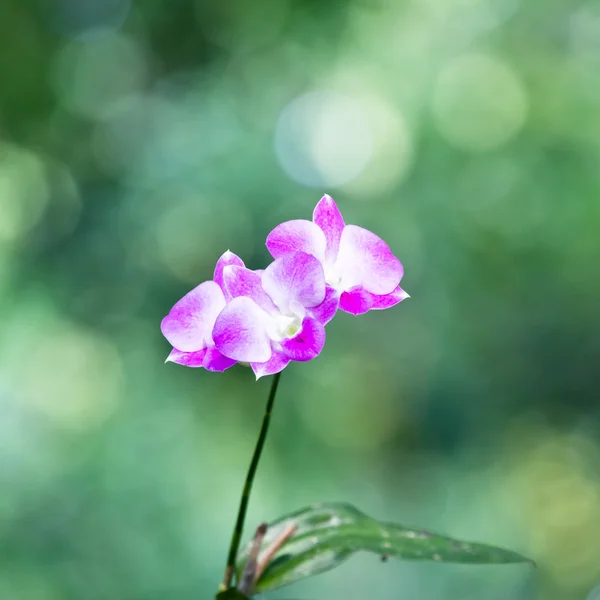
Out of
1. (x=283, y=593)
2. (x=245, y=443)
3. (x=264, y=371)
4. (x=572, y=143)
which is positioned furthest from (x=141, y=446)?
(x=264, y=371)

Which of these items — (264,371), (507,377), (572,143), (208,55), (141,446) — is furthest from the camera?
(208,55)

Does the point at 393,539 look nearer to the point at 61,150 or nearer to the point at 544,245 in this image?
the point at 544,245

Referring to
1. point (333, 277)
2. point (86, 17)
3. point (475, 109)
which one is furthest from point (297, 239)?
point (86, 17)

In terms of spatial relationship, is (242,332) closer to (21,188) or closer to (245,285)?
(245,285)

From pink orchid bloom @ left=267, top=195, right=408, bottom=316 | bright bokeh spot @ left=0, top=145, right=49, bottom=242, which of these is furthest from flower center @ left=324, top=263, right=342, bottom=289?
bright bokeh spot @ left=0, top=145, right=49, bottom=242

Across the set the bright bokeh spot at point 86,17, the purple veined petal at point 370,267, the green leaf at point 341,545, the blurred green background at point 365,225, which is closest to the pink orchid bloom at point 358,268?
the purple veined petal at point 370,267

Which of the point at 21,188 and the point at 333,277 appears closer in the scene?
the point at 333,277

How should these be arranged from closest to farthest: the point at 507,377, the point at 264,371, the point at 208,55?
the point at 264,371, the point at 507,377, the point at 208,55
